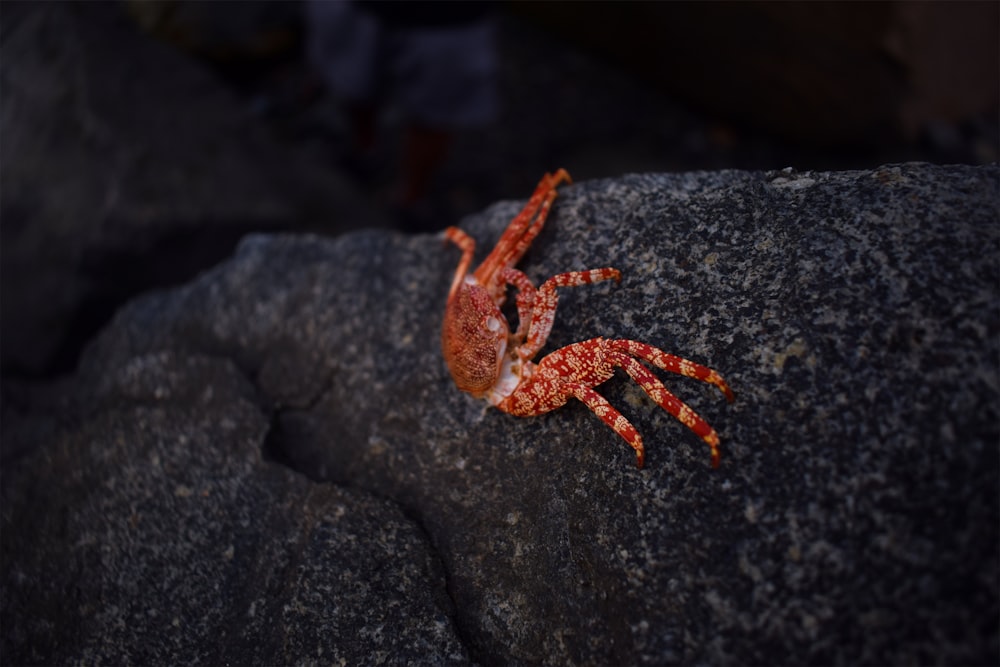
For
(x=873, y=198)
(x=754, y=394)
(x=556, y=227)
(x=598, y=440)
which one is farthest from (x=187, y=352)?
(x=873, y=198)

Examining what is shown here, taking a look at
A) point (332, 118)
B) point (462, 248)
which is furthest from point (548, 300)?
point (332, 118)

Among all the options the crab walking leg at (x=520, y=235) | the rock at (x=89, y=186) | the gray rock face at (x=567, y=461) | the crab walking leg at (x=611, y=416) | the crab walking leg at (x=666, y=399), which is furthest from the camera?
the rock at (x=89, y=186)

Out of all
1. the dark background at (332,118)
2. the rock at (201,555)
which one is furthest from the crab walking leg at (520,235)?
the dark background at (332,118)

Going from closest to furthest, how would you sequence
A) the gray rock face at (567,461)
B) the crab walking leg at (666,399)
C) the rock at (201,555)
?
the gray rock face at (567,461) < the crab walking leg at (666,399) < the rock at (201,555)

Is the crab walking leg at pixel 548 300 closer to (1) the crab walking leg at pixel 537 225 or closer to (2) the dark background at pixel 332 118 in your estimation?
(1) the crab walking leg at pixel 537 225

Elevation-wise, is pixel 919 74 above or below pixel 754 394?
above

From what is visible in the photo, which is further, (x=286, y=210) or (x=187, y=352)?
(x=286, y=210)

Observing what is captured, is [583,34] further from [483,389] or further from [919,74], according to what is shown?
[483,389]
